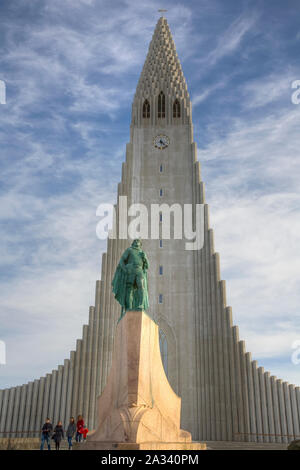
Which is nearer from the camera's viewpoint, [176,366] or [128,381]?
[128,381]

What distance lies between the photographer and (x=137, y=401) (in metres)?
11.8

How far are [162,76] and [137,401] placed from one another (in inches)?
1173

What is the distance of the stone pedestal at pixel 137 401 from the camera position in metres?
11.2

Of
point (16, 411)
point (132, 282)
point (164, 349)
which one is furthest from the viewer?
point (164, 349)

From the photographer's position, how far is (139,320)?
506 inches

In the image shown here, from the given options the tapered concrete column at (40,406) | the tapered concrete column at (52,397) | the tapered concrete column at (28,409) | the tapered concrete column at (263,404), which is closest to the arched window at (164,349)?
the tapered concrete column at (263,404)

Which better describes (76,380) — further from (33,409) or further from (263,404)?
(263,404)

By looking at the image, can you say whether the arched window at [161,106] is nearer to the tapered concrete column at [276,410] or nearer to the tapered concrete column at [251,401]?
the tapered concrete column at [251,401]

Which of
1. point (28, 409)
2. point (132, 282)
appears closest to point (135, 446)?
point (132, 282)

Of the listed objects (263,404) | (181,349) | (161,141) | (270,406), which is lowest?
(270,406)

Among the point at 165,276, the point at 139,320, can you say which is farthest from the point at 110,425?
the point at 165,276

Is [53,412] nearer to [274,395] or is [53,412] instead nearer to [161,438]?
[274,395]

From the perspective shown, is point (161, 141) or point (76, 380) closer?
point (76, 380)
